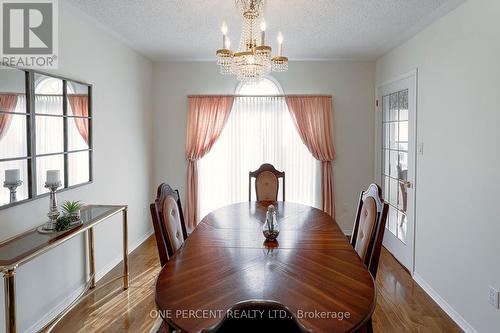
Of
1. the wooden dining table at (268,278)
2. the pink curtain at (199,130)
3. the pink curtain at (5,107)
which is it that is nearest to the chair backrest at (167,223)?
the wooden dining table at (268,278)

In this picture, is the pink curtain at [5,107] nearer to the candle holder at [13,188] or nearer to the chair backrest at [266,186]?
the candle holder at [13,188]

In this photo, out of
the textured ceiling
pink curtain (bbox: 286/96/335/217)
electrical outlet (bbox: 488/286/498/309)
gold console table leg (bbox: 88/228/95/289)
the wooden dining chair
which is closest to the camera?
the wooden dining chair

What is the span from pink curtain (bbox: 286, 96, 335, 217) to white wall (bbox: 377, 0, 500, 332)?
4.74 ft

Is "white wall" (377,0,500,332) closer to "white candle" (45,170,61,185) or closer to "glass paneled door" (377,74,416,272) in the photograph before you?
"glass paneled door" (377,74,416,272)

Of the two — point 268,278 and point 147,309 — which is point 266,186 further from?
point 268,278

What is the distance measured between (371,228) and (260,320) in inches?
57.0

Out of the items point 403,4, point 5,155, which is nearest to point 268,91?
point 403,4

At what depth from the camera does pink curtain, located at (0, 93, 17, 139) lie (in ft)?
6.80

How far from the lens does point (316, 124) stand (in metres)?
4.71

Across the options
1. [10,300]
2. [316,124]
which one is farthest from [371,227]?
[316,124]

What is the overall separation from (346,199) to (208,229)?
293cm

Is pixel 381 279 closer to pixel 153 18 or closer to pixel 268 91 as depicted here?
pixel 268 91

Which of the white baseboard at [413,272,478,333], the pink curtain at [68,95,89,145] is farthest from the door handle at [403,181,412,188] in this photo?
the pink curtain at [68,95,89,145]

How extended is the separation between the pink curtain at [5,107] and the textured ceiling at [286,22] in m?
1.09
